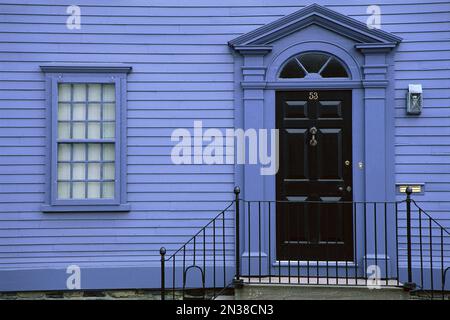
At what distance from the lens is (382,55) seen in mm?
8766

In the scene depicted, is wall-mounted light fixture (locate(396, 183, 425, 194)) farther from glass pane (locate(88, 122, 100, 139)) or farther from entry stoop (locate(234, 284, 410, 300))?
glass pane (locate(88, 122, 100, 139))

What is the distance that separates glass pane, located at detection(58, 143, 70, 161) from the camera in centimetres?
891

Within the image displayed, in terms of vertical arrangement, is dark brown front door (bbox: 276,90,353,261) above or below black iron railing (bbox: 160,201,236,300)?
above

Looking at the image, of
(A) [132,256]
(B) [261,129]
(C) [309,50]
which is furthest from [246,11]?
(A) [132,256]

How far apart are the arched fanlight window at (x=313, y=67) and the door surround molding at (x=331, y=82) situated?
8 centimetres

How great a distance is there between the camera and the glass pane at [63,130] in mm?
8914

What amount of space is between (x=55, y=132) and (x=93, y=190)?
92cm

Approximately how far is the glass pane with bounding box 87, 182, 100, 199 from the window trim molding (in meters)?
0.10

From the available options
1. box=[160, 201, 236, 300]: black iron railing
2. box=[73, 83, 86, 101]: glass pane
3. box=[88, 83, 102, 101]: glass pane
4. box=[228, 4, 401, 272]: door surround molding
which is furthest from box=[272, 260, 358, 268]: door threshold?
box=[73, 83, 86, 101]: glass pane

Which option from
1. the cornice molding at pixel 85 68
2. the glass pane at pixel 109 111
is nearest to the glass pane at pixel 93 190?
the glass pane at pixel 109 111

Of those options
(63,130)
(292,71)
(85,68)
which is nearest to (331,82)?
(292,71)

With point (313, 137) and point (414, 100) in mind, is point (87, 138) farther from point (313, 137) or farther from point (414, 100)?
point (414, 100)

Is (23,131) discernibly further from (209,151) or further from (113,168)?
(209,151)

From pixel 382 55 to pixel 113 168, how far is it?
388cm
